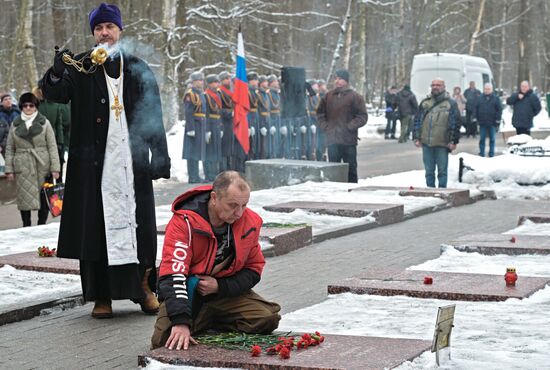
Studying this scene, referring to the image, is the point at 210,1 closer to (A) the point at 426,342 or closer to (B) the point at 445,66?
(B) the point at 445,66

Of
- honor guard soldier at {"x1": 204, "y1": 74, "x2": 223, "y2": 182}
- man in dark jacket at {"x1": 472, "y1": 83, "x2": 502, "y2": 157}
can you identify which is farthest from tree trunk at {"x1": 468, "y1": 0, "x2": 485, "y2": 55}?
honor guard soldier at {"x1": 204, "y1": 74, "x2": 223, "y2": 182}

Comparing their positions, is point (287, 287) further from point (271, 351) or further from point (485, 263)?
point (271, 351)

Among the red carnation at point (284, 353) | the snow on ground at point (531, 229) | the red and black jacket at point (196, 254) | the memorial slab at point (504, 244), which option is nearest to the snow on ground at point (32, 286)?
the red and black jacket at point (196, 254)

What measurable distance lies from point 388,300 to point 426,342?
6.05 ft

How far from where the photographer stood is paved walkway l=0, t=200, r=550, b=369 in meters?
7.12

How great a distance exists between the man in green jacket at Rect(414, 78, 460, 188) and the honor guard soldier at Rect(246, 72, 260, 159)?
7.11 m

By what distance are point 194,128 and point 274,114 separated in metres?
3.85

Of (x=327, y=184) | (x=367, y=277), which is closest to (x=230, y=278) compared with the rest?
(x=367, y=277)

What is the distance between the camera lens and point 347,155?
63.4 feet

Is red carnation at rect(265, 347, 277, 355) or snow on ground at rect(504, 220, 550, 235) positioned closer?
red carnation at rect(265, 347, 277, 355)

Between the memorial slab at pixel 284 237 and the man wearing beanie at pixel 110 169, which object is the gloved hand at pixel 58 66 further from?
the memorial slab at pixel 284 237

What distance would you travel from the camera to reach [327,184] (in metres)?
18.1

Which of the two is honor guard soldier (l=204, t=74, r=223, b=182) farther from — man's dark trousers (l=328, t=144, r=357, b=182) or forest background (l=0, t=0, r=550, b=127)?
man's dark trousers (l=328, t=144, r=357, b=182)

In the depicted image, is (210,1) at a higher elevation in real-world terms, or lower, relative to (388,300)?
higher
